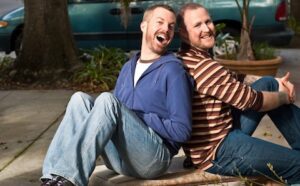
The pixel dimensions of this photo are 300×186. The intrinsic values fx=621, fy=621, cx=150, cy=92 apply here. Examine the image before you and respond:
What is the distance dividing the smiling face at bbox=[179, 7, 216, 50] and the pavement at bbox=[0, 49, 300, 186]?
Answer: 738 millimetres

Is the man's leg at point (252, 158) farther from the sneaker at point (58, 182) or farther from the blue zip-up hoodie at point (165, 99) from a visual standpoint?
the sneaker at point (58, 182)

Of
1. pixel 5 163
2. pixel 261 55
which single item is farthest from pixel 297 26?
pixel 5 163

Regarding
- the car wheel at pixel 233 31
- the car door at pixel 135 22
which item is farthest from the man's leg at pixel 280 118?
the car wheel at pixel 233 31

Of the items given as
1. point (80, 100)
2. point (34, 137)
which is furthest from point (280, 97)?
point (34, 137)

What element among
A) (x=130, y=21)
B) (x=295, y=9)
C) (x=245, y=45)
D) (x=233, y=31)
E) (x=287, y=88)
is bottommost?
(x=295, y=9)

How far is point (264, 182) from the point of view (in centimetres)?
354

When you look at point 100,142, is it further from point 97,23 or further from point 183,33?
point 97,23

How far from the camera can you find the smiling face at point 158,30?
3324 millimetres

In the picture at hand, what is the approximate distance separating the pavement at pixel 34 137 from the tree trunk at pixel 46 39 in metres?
0.63

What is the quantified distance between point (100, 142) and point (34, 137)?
287 cm

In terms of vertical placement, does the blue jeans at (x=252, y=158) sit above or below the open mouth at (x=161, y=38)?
below

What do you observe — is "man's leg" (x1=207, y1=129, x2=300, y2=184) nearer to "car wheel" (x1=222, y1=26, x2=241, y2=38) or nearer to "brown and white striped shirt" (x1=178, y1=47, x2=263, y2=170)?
"brown and white striped shirt" (x1=178, y1=47, x2=263, y2=170)

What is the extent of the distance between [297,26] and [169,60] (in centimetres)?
1246

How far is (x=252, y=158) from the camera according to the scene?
11.0 feet
